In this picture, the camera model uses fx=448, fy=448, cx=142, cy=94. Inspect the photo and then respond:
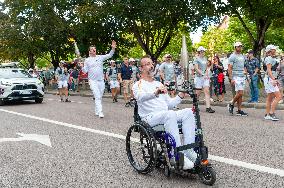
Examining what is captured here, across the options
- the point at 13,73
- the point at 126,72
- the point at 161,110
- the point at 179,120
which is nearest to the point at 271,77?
the point at 161,110

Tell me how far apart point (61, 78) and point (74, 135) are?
11879 millimetres

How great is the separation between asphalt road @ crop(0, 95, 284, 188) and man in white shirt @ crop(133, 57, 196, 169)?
492 millimetres

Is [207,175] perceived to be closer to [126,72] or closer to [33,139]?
[33,139]

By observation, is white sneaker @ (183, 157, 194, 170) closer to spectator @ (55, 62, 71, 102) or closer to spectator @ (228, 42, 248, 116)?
spectator @ (228, 42, 248, 116)

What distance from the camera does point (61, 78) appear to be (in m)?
20.4

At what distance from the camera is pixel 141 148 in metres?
5.53

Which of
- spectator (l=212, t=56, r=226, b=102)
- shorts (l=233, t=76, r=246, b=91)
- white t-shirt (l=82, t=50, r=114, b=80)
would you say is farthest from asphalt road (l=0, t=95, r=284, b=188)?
spectator (l=212, t=56, r=226, b=102)

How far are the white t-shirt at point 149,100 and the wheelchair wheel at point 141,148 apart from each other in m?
0.25

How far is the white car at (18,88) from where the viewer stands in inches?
713

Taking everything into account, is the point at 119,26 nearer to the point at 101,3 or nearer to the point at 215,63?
the point at 101,3

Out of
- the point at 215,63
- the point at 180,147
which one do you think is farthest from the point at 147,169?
the point at 215,63

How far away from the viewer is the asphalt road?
511 cm

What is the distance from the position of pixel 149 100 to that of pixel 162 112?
0.36 m

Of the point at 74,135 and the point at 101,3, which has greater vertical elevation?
the point at 101,3
